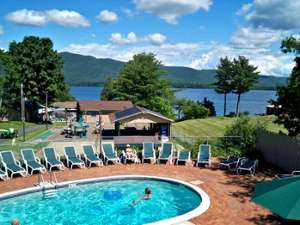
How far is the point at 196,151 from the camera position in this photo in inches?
794

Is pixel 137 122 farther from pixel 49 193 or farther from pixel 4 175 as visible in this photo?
pixel 49 193

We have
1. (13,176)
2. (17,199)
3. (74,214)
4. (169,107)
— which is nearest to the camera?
(74,214)

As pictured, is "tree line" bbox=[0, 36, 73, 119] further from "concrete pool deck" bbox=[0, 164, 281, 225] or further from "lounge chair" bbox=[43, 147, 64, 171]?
"concrete pool deck" bbox=[0, 164, 281, 225]

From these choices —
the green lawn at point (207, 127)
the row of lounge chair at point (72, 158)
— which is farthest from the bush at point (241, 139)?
the green lawn at point (207, 127)

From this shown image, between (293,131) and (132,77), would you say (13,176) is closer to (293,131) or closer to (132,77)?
(293,131)

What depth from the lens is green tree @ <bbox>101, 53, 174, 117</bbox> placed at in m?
53.1

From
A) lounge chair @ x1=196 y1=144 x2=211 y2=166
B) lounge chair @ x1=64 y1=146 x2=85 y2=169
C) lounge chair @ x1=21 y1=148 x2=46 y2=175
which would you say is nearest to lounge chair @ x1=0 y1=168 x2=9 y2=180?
lounge chair @ x1=21 y1=148 x2=46 y2=175

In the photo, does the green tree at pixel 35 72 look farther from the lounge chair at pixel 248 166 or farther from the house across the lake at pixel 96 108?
the lounge chair at pixel 248 166

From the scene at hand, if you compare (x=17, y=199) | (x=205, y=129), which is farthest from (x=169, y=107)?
(x=17, y=199)

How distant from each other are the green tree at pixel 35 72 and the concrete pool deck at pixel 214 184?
3170 centimetres

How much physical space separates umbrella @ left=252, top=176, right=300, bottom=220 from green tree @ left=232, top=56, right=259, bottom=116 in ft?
178

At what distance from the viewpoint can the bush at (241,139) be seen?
20719 millimetres

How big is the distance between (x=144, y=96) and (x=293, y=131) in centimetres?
3900

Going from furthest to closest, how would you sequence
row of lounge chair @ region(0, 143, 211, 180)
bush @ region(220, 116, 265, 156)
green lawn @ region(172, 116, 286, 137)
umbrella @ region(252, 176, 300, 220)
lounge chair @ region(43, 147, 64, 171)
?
green lawn @ region(172, 116, 286, 137)
bush @ region(220, 116, 265, 156)
lounge chair @ region(43, 147, 64, 171)
row of lounge chair @ region(0, 143, 211, 180)
umbrella @ region(252, 176, 300, 220)
